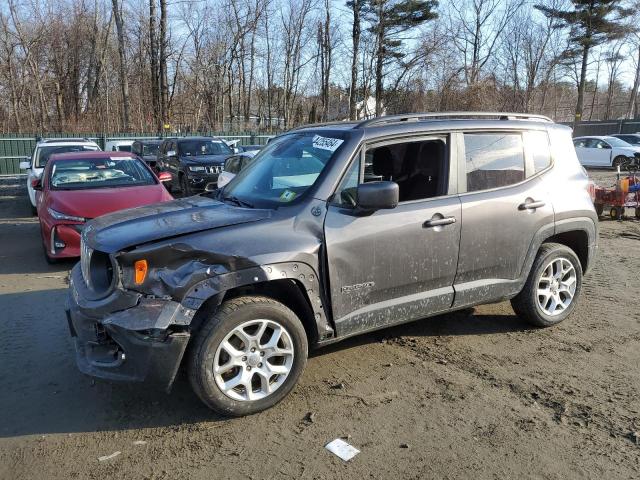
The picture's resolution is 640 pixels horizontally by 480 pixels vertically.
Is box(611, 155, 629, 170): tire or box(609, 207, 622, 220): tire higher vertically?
box(611, 155, 629, 170): tire

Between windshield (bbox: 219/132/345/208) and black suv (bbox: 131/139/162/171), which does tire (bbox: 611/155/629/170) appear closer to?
black suv (bbox: 131/139/162/171)

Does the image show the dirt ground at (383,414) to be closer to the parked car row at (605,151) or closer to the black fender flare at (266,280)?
the black fender flare at (266,280)

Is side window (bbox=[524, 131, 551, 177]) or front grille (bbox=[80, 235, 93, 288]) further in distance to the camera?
side window (bbox=[524, 131, 551, 177])

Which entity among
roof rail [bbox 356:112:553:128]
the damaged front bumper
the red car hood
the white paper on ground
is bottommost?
the white paper on ground

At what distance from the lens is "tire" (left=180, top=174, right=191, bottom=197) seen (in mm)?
13990

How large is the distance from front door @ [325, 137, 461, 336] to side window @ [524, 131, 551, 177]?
38.6 inches

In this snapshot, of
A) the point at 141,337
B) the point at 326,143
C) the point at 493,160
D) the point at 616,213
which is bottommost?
the point at 616,213

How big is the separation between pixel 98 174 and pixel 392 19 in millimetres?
34351

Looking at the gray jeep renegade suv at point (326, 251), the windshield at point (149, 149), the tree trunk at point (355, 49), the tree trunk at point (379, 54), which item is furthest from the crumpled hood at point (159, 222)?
the tree trunk at point (379, 54)

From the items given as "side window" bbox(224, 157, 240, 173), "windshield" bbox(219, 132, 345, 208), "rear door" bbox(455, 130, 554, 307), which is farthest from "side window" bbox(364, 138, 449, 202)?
"side window" bbox(224, 157, 240, 173)

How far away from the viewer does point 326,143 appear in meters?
4.08

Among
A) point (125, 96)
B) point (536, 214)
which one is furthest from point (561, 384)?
point (125, 96)

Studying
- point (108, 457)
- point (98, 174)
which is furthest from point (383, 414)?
point (98, 174)

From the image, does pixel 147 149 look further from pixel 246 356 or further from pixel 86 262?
pixel 246 356
